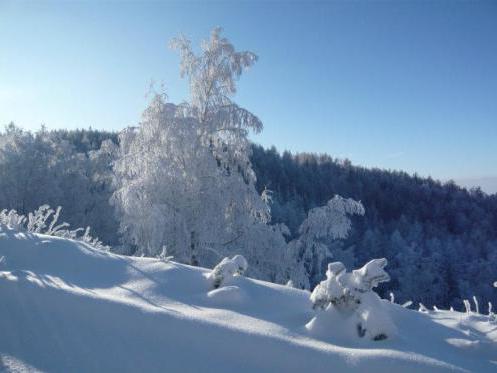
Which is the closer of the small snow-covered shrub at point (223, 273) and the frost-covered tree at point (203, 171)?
the small snow-covered shrub at point (223, 273)

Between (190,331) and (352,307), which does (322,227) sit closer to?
(352,307)

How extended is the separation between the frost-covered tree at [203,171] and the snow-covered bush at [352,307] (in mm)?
7121

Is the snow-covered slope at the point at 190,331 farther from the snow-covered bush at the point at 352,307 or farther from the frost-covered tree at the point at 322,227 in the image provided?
the frost-covered tree at the point at 322,227

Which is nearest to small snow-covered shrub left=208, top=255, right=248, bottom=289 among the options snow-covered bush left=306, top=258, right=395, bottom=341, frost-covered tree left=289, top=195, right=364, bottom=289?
snow-covered bush left=306, top=258, right=395, bottom=341

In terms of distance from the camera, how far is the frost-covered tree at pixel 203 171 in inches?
397

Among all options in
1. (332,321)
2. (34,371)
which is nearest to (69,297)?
(34,371)

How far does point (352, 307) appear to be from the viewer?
315cm

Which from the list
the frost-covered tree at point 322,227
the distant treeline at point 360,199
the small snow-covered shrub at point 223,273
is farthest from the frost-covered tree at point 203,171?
the small snow-covered shrub at point 223,273

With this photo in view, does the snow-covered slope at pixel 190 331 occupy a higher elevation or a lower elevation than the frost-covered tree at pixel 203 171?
lower

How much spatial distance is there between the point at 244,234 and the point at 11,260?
22.6 feet

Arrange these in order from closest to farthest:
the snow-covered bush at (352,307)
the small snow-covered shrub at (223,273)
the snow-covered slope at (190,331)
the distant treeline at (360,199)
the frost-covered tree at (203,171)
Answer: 1. the snow-covered slope at (190,331)
2. the snow-covered bush at (352,307)
3. the small snow-covered shrub at (223,273)
4. the frost-covered tree at (203,171)
5. the distant treeline at (360,199)

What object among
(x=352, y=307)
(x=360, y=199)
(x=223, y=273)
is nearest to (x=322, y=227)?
(x=223, y=273)

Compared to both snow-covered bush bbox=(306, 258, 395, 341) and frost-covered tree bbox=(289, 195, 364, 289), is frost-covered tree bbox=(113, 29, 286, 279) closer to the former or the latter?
frost-covered tree bbox=(289, 195, 364, 289)

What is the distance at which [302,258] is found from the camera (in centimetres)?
1100
